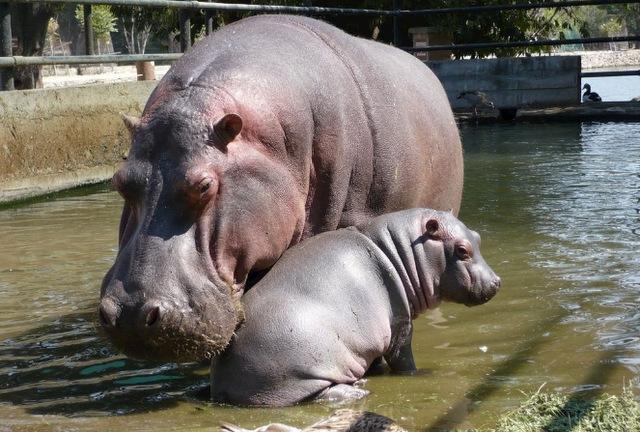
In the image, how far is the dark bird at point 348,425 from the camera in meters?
3.37

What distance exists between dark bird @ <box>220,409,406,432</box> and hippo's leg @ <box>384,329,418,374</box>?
832mm

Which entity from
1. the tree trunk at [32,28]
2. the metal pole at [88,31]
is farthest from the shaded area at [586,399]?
the tree trunk at [32,28]

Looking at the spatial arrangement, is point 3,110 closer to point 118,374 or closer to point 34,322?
point 34,322

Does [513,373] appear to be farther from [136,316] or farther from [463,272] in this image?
[136,316]

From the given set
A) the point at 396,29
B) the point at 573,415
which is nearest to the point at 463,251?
the point at 573,415

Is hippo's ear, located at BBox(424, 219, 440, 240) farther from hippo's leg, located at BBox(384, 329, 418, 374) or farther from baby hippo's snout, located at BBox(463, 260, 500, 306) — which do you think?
hippo's leg, located at BBox(384, 329, 418, 374)

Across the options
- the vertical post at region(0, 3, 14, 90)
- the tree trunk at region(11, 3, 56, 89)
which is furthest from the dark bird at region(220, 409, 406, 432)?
the tree trunk at region(11, 3, 56, 89)

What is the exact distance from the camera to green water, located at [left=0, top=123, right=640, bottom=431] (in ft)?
12.8

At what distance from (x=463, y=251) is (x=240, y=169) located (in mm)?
1026

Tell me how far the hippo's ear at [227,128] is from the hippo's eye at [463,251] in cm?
106

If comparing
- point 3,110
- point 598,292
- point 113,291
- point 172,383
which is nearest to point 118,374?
point 172,383

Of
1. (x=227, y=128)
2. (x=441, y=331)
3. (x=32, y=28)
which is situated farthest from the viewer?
(x=32, y=28)

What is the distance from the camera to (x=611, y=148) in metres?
11.4

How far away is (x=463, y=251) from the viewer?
4.49 meters
